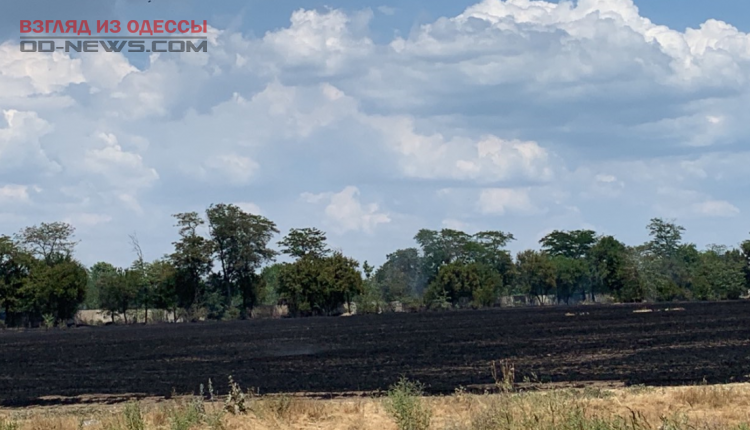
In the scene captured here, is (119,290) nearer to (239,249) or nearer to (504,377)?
(239,249)

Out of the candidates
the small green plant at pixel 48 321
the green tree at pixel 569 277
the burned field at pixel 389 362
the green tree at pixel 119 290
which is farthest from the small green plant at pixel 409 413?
the green tree at pixel 569 277

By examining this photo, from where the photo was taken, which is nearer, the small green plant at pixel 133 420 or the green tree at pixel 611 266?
the small green plant at pixel 133 420

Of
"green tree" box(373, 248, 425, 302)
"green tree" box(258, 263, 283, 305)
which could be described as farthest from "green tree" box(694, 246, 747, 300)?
"green tree" box(258, 263, 283, 305)

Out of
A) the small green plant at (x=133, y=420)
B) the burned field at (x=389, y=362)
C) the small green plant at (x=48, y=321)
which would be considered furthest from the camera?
the small green plant at (x=48, y=321)

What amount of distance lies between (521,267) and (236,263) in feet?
155

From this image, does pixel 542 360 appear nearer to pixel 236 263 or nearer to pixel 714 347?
pixel 714 347

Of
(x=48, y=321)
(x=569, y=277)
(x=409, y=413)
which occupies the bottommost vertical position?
(x=409, y=413)

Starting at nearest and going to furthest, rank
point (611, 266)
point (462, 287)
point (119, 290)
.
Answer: point (119, 290) → point (462, 287) → point (611, 266)

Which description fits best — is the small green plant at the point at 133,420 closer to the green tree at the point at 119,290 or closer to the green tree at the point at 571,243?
the green tree at the point at 119,290

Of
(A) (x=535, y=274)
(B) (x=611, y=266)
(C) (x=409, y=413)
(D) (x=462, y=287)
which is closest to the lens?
(C) (x=409, y=413)

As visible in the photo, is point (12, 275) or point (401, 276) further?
point (401, 276)

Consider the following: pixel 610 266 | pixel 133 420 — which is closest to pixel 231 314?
pixel 610 266

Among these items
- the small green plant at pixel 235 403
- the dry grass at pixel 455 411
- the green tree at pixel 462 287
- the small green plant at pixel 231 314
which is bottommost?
the dry grass at pixel 455 411

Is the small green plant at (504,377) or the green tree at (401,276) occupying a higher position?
the green tree at (401,276)
